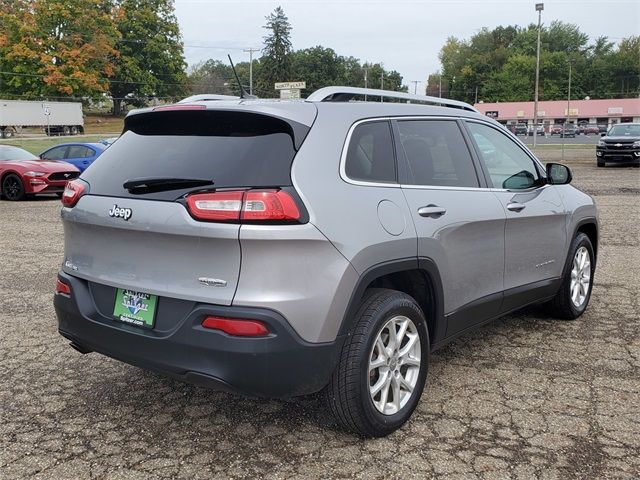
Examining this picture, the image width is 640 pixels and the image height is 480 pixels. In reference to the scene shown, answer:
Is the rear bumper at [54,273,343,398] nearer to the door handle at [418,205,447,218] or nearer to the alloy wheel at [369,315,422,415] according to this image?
the alloy wheel at [369,315,422,415]

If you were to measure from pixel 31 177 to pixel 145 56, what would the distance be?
237 ft

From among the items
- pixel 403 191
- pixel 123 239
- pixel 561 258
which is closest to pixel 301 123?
pixel 403 191

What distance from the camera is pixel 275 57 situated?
102688 mm

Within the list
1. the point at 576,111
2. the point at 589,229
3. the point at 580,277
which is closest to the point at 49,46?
the point at 589,229

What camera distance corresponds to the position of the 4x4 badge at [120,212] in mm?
3008

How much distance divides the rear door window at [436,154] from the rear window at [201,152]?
2.81 feet

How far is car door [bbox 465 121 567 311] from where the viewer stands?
13.8ft

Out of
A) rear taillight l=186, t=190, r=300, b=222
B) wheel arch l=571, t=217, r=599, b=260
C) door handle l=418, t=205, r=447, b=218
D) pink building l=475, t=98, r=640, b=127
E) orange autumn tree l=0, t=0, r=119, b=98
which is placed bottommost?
wheel arch l=571, t=217, r=599, b=260

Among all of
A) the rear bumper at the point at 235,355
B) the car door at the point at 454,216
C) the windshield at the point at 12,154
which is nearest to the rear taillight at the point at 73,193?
the rear bumper at the point at 235,355

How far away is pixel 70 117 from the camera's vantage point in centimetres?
6309

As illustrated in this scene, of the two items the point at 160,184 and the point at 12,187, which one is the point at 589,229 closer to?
the point at 160,184

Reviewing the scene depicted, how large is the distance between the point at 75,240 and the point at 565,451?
276cm

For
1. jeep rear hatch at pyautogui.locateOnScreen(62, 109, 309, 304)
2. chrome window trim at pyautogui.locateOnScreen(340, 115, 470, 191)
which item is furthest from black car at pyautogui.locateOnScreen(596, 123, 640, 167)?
jeep rear hatch at pyautogui.locateOnScreen(62, 109, 309, 304)

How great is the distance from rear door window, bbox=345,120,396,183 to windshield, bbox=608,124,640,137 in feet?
74.4
